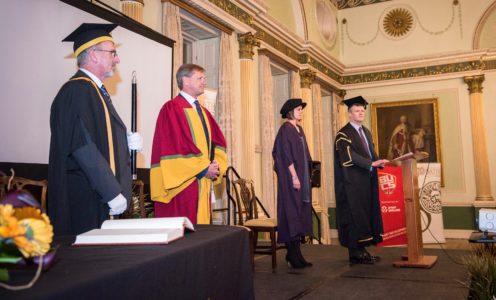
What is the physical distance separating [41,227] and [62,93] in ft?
4.49

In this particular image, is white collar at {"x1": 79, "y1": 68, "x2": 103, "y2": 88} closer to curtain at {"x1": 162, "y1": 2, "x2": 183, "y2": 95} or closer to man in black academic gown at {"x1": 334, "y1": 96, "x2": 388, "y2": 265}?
man in black academic gown at {"x1": 334, "y1": 96, "x2": 388, "y2": 265}

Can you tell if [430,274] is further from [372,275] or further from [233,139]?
[233,139]

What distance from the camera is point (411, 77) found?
11359mm

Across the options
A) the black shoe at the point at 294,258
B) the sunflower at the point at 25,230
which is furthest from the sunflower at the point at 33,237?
the black shoe at the point at 294,258

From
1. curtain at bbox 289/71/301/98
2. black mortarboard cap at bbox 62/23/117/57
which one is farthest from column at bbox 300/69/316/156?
black mortarboard cap at bbox 62/23/117/57

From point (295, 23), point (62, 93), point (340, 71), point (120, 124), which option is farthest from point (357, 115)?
point (340, 71)

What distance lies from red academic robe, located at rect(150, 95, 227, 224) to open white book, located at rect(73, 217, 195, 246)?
1.38 m

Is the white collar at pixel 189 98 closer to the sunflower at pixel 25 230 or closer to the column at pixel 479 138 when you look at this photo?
the sunflower at pixel 25 230

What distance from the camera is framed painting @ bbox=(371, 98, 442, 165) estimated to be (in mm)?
11023

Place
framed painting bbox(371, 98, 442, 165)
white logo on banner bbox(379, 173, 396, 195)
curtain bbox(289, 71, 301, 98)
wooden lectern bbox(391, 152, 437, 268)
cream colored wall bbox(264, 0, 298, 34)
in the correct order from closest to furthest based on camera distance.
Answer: wooden lectern bbox(391, 152, 437, 268)
white logo on banner bbox(379, 173, 396, 195)
cream colored wall bbox(264, 0, 298, 34)
curtain bbox(289, 71, 301, 98)
framed painting bbox(371, 98, 442, 165)

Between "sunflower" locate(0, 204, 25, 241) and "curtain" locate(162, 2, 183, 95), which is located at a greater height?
"curtain" locate(162, 2, 183, 95)

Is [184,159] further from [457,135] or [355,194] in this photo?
[457,135]

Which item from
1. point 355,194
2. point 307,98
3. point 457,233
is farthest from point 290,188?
point 457,233

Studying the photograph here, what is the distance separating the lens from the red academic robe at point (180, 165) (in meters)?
→ 2.82
